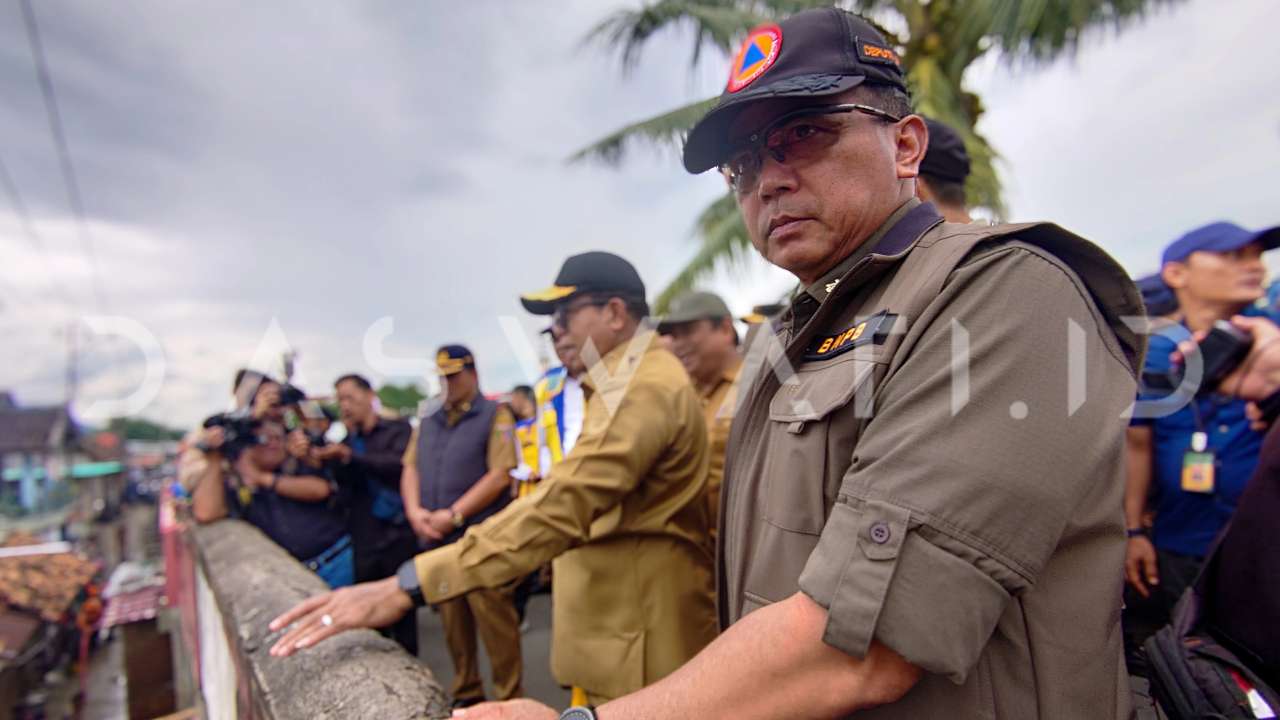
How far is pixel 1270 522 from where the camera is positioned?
1.24 m

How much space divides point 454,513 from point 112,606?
8158 millimetres

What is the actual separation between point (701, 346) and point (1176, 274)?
7.59 feet

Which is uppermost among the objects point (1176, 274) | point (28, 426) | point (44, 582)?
point (28, 426)

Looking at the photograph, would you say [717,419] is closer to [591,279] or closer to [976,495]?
[591,279]

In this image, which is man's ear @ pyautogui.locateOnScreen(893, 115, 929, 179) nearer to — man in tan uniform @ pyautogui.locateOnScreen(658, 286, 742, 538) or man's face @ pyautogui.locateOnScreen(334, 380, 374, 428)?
man in tan uniform @ pyautogui.locateOnScreen(658, 286, 742, 538)

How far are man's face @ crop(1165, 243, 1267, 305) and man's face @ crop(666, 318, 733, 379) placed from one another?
2281 millimetres

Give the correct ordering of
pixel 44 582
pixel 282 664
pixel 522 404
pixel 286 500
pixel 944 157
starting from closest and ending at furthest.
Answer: pixel 282 664 < pixel 944 157 < pixel 286 500 < pixel 522 404 < pixel 44 582

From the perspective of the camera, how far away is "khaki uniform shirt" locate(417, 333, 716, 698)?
6.29 feet

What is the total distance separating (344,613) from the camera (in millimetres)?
1617

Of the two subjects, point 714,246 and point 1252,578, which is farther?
point 714,246

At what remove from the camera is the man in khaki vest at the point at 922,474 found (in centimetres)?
72

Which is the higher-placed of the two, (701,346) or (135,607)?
(701,346)

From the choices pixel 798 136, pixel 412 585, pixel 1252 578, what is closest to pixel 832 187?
pixel 798 136

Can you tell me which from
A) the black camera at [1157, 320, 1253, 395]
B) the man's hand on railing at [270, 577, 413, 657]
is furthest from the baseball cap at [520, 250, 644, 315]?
the black camera at [1157, 320, 1253, 395]
